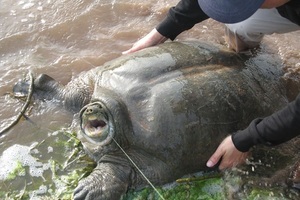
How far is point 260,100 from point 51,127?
167 cm

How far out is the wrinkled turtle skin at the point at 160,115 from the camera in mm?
2846

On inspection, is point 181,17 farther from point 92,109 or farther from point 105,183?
point 105,183

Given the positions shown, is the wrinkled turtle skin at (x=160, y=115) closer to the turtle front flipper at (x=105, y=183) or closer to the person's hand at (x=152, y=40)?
the turtle front flipper at (x=105, y=183)

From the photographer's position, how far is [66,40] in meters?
4.19

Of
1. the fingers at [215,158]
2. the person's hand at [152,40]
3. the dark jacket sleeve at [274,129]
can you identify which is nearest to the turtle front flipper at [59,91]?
the person's hand at [152,40]

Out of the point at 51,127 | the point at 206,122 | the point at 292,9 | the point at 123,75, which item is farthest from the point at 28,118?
the point at 292,9

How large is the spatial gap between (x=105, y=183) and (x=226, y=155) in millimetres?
848

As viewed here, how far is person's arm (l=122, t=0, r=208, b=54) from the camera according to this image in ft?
10.9

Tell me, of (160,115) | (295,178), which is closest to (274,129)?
(295,178)

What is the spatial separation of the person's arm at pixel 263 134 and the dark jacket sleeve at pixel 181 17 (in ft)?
3.54

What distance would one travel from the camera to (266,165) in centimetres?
307

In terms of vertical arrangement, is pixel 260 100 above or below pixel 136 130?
below

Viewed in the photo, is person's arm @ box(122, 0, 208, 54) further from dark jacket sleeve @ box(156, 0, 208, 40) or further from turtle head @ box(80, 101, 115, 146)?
turtle head @ box(80, 101, 115, 146)

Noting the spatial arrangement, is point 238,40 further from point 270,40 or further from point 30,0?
point 30,0
